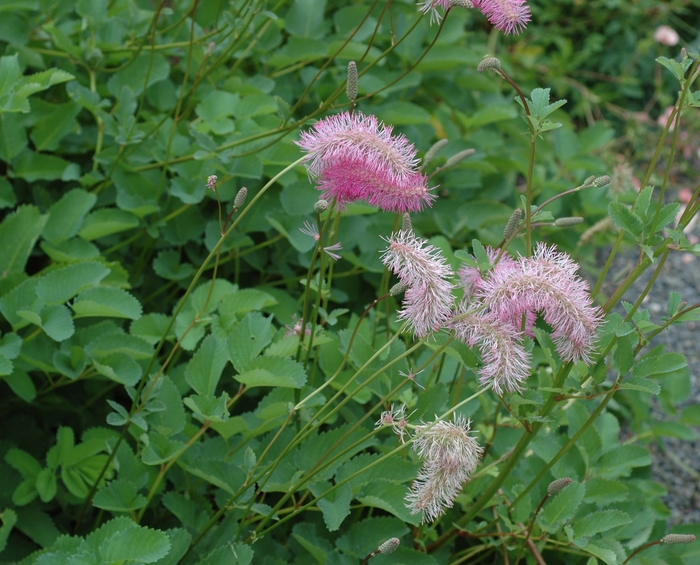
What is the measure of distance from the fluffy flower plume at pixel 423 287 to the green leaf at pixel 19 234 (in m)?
0.79

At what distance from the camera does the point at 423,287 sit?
85 centimetres

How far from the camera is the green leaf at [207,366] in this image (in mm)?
1147

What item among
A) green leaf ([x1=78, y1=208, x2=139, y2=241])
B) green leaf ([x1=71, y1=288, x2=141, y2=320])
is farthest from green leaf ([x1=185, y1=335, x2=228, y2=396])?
green leaf ([x1=78, y1=208, x2=139, y2=241])

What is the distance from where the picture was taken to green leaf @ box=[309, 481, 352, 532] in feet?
3.36

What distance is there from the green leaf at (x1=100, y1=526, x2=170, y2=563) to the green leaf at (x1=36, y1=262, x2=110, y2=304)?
0.44m

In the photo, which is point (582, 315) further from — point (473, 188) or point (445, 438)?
point (473, 188)

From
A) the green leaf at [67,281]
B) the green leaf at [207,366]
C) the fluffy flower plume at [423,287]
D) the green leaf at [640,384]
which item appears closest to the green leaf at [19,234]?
the green leaf at [67,281]

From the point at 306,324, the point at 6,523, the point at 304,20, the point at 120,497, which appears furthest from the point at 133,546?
the point at 304,20

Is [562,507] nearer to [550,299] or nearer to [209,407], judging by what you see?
[550,299]

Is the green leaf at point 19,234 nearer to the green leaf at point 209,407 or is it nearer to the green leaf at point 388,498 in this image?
the green leaf at point 209,407

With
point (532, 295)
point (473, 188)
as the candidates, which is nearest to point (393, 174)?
point (532, 295)

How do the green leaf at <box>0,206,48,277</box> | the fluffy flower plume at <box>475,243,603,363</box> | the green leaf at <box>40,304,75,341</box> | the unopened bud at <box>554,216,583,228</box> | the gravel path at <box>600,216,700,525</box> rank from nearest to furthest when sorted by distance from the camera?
the fluffy flower plume at <box>475,243,603,363</box>
the unopened bud at <box>554,216,583,228</box>
the green leaf at <box>40,304,75,341</box>
the green leaf at <box>0,206,48,277</box>
the gravel path at <box>600,216,700,525</box>

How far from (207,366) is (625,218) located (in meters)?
0.63

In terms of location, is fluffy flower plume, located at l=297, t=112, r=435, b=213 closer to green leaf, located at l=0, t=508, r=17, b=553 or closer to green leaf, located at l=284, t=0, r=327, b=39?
green leaf, located at l=0, t=508, r=17, b=553
